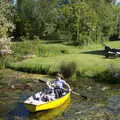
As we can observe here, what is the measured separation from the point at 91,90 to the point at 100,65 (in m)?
7.37

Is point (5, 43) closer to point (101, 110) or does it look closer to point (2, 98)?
point (2, 98)

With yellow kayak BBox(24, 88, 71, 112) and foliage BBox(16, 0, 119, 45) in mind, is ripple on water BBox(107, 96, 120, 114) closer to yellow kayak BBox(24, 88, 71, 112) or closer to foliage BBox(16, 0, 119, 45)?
yellow kayak BBox(24, 88, 71, 112)

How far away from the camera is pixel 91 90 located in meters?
35.2

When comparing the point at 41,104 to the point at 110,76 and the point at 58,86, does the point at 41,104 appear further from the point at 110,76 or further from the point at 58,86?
the point at 110,76

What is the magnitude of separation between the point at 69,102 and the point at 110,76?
879 cm

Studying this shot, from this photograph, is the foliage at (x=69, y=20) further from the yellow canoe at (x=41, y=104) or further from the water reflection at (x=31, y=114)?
the water reflection at (x=31, y=114)

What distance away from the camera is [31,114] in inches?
1072

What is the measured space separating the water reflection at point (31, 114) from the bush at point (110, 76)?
968 cm

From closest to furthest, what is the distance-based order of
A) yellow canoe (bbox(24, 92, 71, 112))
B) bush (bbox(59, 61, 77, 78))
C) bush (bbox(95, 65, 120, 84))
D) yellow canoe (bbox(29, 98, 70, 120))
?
yellow canoe (bbox(29, 98, 70, 120)) < yellow canoe (bbox(24, 92, 71, 112)) < bush (bbox(95, 65, 120, 84)) < bush (bbox(59, 61, 77, 78))

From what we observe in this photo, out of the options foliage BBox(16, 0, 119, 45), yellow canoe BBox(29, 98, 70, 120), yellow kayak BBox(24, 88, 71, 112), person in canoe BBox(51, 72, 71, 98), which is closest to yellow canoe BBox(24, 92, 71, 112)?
yellow kayak BBox(24, 88, 71, 112)

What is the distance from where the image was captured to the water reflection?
86.7 ft

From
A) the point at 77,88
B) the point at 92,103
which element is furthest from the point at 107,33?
the point at 92,103

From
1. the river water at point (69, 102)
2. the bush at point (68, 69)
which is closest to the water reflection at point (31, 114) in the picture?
the river water at point (69, 102)

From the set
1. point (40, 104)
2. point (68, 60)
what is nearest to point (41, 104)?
point (40, 104)
